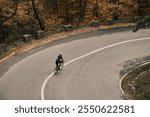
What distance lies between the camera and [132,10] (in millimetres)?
45219

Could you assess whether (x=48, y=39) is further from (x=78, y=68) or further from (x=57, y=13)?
(x=57, y=13)

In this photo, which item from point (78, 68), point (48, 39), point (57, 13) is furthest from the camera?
point (57, 13)

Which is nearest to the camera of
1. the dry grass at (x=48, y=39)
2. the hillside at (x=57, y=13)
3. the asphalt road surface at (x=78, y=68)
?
the asphalt road surface at (x=78, y=68)

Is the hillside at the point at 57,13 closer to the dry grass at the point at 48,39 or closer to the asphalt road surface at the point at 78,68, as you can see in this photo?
the dry grass at the point at 48,39

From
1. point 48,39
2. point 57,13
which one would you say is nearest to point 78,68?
point 48,39

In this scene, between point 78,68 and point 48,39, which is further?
point 48,39

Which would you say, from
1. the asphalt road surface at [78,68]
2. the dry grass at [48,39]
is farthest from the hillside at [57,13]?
the asphalt road surface at [78,68]

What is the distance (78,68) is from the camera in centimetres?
2625

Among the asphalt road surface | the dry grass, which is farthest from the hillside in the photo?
the asphalt road surface

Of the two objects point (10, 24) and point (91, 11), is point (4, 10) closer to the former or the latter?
point (10, 24)

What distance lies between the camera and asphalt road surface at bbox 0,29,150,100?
2255 centimetres

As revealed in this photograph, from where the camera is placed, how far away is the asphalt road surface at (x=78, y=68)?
74.0 ft

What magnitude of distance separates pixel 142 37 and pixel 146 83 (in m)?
9.15

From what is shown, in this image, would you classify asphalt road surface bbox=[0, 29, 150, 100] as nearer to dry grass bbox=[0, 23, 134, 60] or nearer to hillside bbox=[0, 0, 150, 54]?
dry grass bbox=[0, 23, 134, 60]
